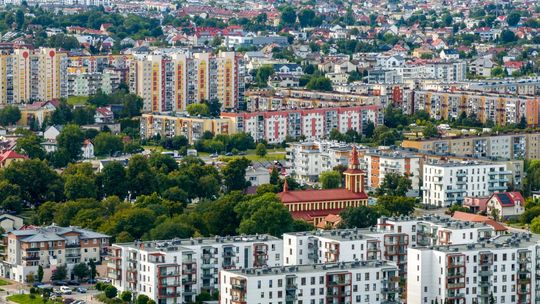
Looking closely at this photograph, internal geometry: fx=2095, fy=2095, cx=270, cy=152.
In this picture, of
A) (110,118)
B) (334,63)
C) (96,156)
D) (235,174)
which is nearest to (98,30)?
(334,63)

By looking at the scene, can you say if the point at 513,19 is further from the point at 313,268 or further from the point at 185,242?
the point at 313,268

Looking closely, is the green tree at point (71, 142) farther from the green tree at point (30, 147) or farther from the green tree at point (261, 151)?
the green tree at point (261, 151)

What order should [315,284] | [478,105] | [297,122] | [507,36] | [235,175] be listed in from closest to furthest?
[315,284], [235,175], [297,122], [478,105], [507,36]

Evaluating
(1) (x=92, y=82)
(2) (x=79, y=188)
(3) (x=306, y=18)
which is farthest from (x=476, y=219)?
(3) (x=306, y=18)

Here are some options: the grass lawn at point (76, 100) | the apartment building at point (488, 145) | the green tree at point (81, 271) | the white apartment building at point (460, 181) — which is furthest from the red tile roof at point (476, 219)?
the grass lawn at point (76, 100)


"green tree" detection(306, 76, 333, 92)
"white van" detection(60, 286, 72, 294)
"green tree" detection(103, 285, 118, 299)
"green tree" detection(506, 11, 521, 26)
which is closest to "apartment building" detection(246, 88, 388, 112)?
"green tree" detection(306, 76, 333, 92)
